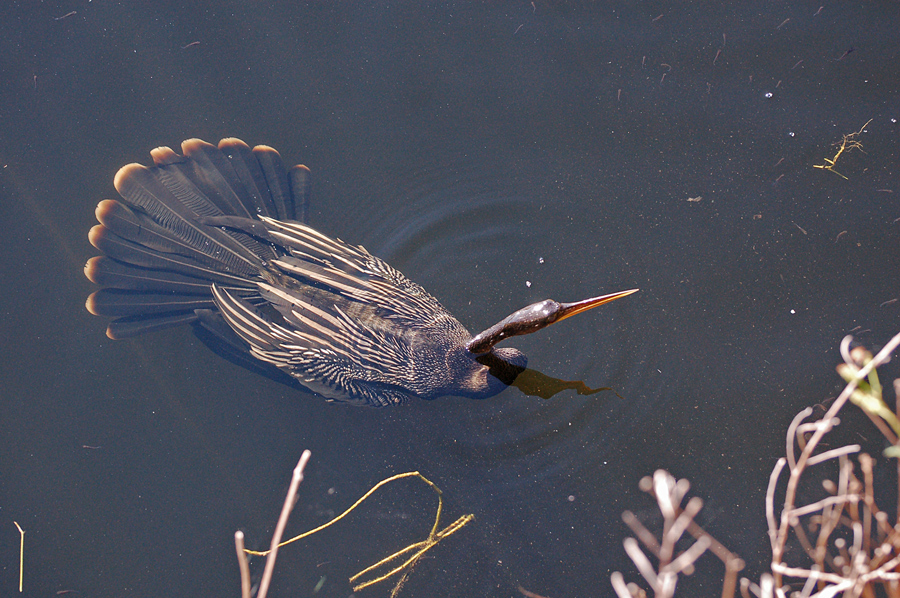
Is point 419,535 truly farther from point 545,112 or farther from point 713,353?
point 545,112

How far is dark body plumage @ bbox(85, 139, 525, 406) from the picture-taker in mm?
3740

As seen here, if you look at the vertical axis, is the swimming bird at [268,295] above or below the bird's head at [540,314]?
above

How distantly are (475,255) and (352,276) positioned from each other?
A: 0.83 metres

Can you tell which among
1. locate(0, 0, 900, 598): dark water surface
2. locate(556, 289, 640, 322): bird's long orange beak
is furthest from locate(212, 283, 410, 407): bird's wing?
locate(556, 289, 640, 322): bird's long orange beak

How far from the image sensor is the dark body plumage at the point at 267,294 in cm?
374

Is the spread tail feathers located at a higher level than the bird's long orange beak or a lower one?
higher

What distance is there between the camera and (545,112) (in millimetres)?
4223

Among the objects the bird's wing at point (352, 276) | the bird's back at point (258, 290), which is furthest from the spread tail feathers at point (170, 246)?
the bird's wing at point (352, 276)

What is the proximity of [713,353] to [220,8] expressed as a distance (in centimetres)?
420

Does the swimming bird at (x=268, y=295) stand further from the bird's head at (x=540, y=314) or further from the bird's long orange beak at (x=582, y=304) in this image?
the bird's long orange beak at (x=582, y=304)

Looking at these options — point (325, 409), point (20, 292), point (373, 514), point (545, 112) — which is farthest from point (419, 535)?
point (20, 292)

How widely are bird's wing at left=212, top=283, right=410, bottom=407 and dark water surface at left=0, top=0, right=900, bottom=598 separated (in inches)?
11.5

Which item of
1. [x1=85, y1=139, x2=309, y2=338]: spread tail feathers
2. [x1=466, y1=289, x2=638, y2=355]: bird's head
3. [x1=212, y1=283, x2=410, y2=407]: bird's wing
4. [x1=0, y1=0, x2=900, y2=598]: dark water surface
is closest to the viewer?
[x1=466, y1=289, x2=638, y2=355]: bird's head

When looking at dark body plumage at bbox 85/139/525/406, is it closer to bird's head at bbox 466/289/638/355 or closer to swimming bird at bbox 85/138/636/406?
swimming bird at bbox 85/138/636/406
